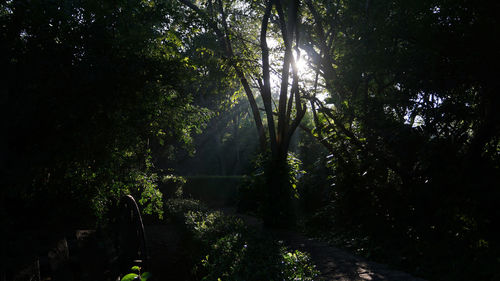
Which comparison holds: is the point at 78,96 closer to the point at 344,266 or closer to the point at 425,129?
the point at 344,266

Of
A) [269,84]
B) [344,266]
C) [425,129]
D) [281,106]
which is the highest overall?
[269,84]

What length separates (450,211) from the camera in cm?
659

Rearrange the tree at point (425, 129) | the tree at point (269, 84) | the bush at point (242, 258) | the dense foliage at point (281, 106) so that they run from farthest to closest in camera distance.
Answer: the tree at point (269, 84), the tree at point (425, 129), the dense foliage at point (281, 106), the bush at point (242, 258)

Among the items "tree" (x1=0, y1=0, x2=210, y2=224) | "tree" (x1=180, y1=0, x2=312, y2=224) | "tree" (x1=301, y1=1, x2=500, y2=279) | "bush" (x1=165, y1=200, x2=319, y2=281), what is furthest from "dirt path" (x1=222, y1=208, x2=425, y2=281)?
"tree" (x1=0, y1=0, x2=210, y2=224)

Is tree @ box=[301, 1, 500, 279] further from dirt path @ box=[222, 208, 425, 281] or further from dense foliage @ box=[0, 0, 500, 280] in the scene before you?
dirt path @ box=[222, 208, 425, 281]

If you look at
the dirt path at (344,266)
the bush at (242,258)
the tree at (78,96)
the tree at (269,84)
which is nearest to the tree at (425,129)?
the dirt path at (344,266)

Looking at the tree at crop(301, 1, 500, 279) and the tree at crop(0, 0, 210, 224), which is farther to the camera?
the tree at crop(301, 1, 500, 279)

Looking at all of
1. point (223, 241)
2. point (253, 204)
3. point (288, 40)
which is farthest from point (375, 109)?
point (253, 204)

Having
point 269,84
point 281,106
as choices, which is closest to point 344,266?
point 281,106

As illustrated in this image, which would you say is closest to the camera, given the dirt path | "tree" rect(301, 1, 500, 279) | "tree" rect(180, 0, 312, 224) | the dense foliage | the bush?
the bush

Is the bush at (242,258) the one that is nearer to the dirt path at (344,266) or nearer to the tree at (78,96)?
the dirt path at (344,266)

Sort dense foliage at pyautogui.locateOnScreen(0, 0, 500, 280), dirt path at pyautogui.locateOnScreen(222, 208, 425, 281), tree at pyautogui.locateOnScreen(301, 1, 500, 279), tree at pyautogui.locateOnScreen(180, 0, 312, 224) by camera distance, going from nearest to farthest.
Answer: dense foliage at pyautogui.locateOnScreen(0, 0, 500, 280) < dirt path at pyautogui.locateOnScreen(222, 208, 425, 281) < tree at pyautogui.locateOnScreen(301, 1, 500, 279) < tree at pyautogui.locateOnScreen(180, 0, 312, 224)

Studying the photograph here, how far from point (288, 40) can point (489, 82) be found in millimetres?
5833

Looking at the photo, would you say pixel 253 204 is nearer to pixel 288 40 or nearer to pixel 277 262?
pixel 288 40
